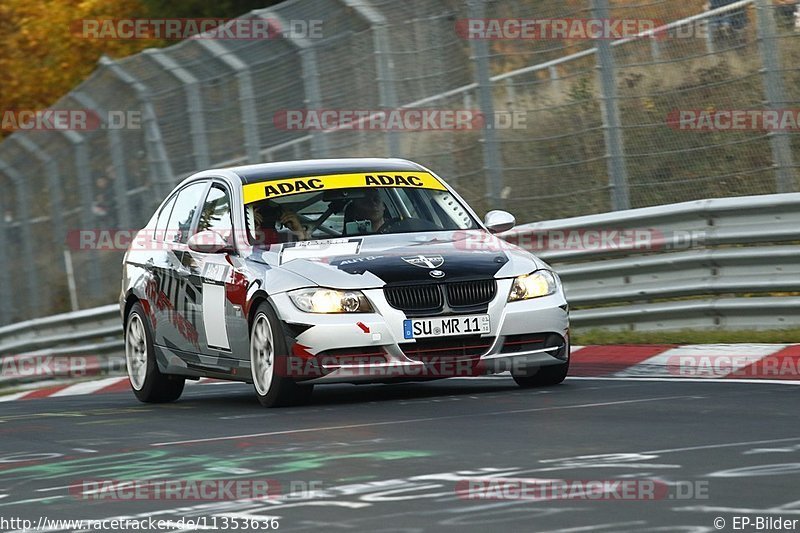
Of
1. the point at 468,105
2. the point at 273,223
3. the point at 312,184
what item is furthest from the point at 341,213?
the point at 468,105

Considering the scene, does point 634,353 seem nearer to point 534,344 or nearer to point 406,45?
point 534,344

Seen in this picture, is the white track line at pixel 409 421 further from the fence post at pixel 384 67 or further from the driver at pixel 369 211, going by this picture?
the fence post at pixel 384 67

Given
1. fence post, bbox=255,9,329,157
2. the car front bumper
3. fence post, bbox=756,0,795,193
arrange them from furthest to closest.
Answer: fence post, bbox=255,9,329,157 → fence post, bbox=756,0,795,193 → the car front bumper

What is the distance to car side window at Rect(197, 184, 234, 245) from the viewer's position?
11422 millimetres

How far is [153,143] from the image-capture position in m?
19.7

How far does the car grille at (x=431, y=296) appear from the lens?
402 inches

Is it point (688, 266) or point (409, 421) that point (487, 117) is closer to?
point (688, 266)

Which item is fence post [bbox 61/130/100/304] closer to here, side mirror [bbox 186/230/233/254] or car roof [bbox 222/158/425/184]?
car roof [bbox 222/158/425/184]

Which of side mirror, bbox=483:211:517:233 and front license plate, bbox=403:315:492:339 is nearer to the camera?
front license plate, bbox=403:315:492:339

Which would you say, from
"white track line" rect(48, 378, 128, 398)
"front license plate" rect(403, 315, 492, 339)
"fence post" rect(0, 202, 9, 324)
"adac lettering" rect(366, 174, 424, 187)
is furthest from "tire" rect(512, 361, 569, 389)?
"fence post" rect(0, 202, 9, 324)

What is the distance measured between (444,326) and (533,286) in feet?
2.28

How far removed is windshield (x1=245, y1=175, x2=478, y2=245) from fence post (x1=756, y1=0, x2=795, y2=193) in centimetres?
264

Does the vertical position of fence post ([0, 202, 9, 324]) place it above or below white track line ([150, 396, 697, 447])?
above

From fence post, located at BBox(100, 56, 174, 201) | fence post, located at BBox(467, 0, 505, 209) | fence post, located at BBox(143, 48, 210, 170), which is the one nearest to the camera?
fence post, located at BBox(467, 0, 505, 209)
